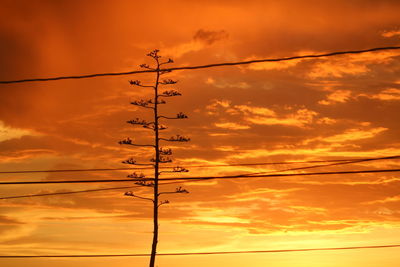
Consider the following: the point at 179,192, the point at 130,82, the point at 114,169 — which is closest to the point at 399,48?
the point at 114,169

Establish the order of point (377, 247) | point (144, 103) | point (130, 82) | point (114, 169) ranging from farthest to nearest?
1. point (144, 103)
2. point (130, 82)
3. point (114, 169)
4. point (377, 247)

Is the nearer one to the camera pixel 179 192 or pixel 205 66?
pixel 205 66

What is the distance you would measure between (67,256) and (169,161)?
41.7 feet

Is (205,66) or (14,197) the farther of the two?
(14,197)

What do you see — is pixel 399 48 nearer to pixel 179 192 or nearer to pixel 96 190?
pixel 96 190

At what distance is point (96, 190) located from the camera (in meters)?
32.8

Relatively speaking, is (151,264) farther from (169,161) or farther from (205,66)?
(205,66)

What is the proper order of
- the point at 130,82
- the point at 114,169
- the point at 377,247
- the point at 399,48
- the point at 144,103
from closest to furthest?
the point at 399,48
the point at 377,247
the point at 114,169
the point at 130,82
the point at 144,103

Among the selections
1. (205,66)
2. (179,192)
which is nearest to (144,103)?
(179,192)

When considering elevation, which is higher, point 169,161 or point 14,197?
point 169,161

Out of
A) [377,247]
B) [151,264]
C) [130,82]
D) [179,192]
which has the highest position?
[130,82]

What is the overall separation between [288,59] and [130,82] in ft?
69.3

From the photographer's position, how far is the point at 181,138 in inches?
1506

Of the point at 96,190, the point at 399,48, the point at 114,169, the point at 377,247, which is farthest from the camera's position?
the point at 96,190
